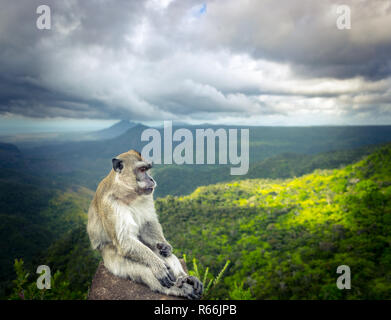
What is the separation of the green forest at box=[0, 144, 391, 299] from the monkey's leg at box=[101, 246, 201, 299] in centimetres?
2213

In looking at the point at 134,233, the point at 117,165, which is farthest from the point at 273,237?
the point at 117,165

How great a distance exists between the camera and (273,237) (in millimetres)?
56031

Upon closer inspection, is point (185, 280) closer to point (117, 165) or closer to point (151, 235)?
point (151, 235)

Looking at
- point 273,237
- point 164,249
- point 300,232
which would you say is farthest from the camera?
point 300,232

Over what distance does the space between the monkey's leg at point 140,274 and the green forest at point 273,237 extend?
2213 cm

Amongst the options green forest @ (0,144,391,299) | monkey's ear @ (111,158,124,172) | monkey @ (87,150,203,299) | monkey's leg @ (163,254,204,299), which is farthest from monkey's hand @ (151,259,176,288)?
green forest @ (0,144,391,299)

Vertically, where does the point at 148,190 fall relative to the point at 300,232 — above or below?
above

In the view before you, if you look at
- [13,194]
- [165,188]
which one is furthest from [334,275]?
[13,194]

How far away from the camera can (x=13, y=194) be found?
98812mm

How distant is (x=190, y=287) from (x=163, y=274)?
46cm

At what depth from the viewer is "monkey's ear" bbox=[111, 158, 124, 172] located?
4471mm

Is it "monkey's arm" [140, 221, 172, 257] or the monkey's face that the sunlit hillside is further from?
the monkey's face

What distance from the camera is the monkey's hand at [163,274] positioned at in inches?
161
